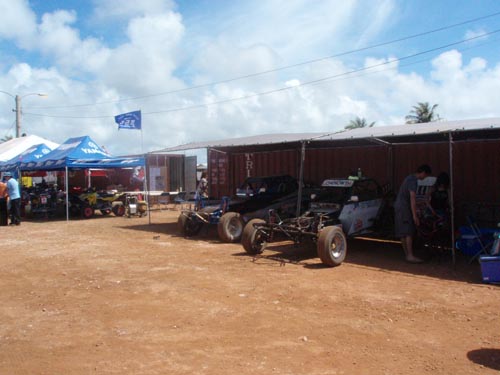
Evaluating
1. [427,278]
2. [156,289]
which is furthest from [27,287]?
[427,278]

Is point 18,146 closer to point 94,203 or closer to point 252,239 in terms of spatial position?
point 94,203

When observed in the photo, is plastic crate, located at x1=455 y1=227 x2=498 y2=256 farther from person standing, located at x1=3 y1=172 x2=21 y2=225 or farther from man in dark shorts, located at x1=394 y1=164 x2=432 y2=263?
person standing, located at x1=3 y1=172 x2=21 y2=225

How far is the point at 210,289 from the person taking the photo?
7.00 meters

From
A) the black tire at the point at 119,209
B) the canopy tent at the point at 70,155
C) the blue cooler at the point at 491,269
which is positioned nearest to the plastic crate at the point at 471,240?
the blue cooler at the point at 491,269

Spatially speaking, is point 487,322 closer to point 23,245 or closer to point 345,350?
point 345,350

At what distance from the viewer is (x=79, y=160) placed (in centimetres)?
1742

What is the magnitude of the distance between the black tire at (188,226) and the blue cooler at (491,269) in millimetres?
7458

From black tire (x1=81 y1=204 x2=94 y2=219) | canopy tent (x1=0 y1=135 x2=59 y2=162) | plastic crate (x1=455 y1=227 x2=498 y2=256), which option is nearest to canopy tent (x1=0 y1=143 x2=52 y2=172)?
canopy tent (x1=0 y1=135 x2=59 y2=162)

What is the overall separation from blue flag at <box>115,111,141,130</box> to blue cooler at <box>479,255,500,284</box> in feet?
36.7

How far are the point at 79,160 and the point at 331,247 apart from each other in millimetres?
11987

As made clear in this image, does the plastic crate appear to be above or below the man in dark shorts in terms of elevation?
below

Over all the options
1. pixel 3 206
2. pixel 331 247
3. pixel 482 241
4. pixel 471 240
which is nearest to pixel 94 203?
pixel 3 206

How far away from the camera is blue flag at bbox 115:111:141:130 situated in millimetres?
15164

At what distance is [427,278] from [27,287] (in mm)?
6286
